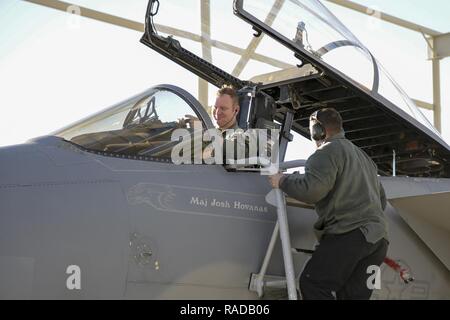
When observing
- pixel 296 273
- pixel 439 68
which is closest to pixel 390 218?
pixel 296 273

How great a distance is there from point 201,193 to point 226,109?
1.19 m

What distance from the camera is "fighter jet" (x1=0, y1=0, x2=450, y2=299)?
4.11 m

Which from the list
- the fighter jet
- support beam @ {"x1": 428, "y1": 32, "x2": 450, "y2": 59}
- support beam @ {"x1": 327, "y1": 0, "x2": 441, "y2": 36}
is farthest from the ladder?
support beam @ {"x1": 428, "y1": 32, "x2": 450, "y2": 59}

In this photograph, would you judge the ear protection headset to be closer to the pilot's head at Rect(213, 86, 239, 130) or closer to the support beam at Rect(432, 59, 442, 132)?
the pilot's head at Rect(213, 86, 239, 130)

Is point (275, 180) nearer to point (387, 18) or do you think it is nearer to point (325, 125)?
point (325, 125)

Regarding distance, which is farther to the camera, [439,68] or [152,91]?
[439,68]

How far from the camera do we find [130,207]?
438cm

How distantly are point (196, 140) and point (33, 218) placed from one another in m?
1.48

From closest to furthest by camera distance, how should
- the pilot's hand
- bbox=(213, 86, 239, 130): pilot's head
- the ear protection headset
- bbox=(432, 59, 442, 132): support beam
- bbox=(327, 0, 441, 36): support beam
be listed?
the pilot's hand
the ear protection headset
bbox=(213, 86, 239, 130): pilot's head
bbox=(327, 0, 441, 36): support beam
bbox=(432, 59, 442, 132): support beam

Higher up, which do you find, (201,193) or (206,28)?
(206,28)

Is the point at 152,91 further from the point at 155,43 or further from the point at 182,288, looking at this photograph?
the point at 182,288

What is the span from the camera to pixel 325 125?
16.3 ft

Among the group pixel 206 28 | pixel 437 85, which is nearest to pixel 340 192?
pixel 206 28

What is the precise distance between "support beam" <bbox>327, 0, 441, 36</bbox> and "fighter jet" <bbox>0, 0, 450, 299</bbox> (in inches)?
413
